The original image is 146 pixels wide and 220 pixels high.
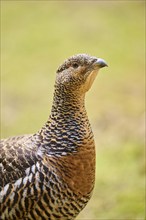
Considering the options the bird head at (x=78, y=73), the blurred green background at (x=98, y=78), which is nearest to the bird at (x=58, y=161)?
the bird head at (x=78, y=73)

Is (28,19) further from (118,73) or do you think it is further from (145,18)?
(118,73)

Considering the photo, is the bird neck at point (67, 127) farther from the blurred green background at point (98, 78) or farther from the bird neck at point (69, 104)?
the blurred green background at point (98, 78)

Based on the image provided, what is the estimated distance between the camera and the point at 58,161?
6.14 meters

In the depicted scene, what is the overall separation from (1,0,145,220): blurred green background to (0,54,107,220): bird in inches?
94.5

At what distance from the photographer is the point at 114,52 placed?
17.8 m

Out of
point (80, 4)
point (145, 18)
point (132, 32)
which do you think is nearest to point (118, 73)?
point (132, 32)

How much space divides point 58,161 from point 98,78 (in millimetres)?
9697

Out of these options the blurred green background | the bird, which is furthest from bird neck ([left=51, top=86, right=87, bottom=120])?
the blurred green background

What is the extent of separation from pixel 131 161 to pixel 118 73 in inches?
228

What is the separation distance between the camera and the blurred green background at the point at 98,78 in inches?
388

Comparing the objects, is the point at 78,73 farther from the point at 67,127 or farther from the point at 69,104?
the point at 67,127

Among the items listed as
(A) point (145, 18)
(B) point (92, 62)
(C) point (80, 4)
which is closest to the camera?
(B) point (92, 62)

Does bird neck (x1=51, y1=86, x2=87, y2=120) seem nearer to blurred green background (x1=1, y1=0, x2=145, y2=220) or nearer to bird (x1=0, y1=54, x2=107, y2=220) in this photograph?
bird (x1=0, y1=54, x2=107, y2=220)

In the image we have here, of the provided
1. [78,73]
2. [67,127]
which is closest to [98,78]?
[67,127]
